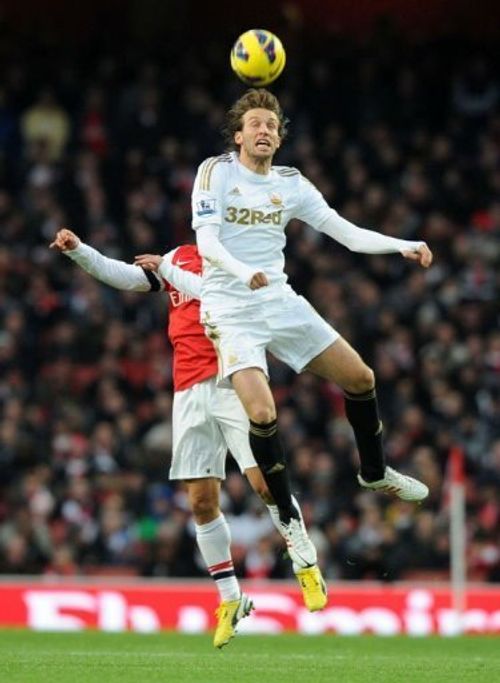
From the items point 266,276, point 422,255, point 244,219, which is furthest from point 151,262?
point 422,255

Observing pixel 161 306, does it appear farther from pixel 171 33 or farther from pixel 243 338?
pixel 243 338

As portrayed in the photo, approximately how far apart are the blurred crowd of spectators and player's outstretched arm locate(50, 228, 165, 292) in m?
5.53

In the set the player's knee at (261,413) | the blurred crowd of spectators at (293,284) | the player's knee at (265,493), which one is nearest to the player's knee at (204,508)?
the player's knee at (265,493)

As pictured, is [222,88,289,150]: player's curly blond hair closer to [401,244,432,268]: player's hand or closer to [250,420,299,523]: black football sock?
[401,244,432,268]: player's hand

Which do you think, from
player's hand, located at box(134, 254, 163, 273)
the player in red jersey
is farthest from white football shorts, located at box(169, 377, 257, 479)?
player's hand, located at box(134, 254, 163, 273)

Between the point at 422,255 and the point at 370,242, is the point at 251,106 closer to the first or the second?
the point at 370,242

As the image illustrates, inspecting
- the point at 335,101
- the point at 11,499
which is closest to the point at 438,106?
the point at 335,101

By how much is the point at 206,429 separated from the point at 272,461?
795 millimetres

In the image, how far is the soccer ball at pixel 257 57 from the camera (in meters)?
10.6

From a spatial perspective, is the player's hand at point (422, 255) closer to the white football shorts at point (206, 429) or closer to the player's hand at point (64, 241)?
the white football shorts at point (206, 429)

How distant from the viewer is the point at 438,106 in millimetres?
21766

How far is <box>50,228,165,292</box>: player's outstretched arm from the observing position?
36.3 ft

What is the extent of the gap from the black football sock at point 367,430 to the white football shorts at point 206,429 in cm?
62

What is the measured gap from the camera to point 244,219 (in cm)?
1049
